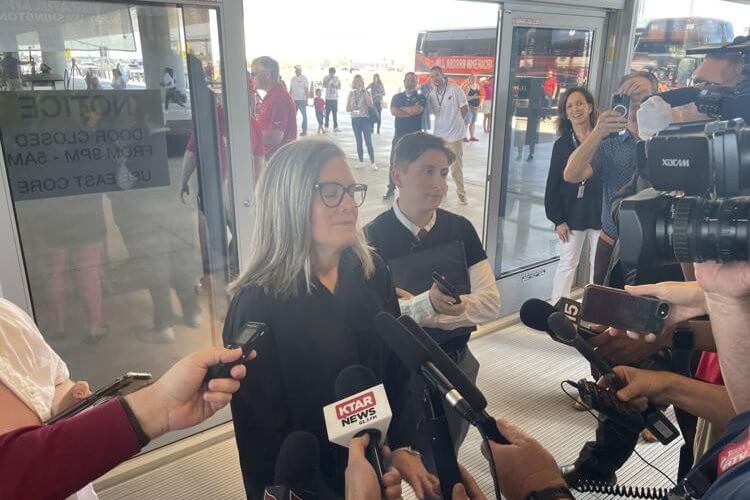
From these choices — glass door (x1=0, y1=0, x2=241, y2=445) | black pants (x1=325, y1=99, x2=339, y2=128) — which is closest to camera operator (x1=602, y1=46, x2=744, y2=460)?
glass door (x1=0, y1=0, x2=241, y2=445)

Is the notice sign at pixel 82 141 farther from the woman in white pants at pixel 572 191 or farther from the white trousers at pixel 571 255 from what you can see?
the white trousers at pixel 571 255

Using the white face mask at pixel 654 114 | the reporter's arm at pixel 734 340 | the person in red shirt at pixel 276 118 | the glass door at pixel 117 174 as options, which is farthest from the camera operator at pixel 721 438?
the person in red shirt at pixel 276 118

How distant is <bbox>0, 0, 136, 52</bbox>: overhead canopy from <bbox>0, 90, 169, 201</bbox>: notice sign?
178 mm

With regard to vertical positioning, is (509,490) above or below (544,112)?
below

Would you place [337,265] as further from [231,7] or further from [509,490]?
[231,7]

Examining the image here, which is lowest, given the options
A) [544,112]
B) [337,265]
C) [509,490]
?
[509,490]

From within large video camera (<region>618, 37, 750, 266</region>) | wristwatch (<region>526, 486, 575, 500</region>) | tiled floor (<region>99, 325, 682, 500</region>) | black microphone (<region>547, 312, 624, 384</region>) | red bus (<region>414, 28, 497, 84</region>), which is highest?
red bus (<region>414, 28, 497, 84</region>)

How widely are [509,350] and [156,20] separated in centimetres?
287

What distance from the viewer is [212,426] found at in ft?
9.40

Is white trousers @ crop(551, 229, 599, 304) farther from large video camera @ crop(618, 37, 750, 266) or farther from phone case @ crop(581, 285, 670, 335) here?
large video camera @ crop(618, 37, 750, 266)

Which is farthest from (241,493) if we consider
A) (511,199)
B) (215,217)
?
(511,199)

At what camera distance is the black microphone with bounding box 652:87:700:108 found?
93.4 inches

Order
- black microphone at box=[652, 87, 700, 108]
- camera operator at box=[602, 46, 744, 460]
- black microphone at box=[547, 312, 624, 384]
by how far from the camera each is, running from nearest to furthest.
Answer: black microphone at box=[547, 312, 624, 384], camera operator at box=[602, 46, 744, 460], black microphone at box=[652, 87, 700, 108]

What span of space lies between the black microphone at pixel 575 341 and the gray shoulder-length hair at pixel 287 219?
60 cm
